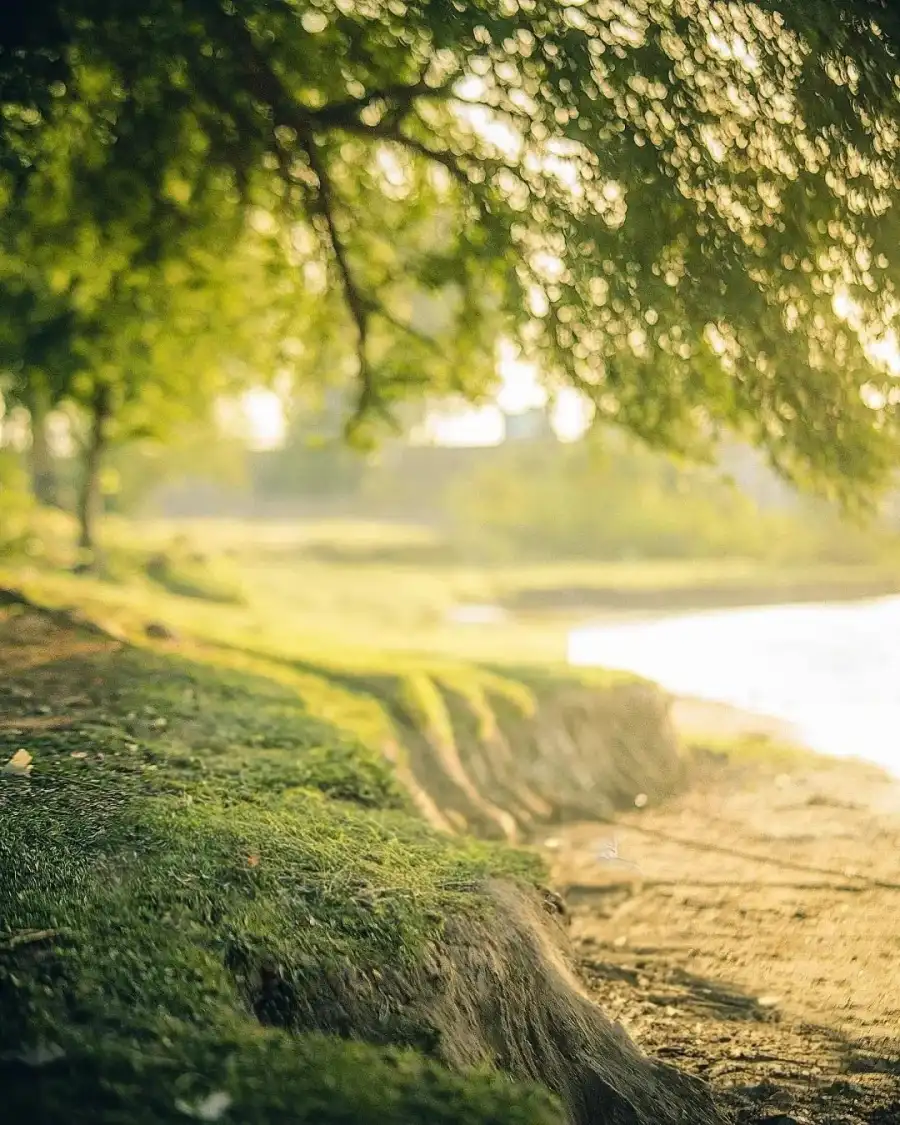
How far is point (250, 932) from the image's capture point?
224 inches

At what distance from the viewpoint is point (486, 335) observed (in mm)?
15109

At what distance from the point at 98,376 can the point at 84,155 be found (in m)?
5.80

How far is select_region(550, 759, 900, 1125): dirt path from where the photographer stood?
704 centimetres

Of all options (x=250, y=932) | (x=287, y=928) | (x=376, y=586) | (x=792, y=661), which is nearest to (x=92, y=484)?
(x=376, y=586)

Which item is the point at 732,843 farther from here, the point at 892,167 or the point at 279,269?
the point at 279,269

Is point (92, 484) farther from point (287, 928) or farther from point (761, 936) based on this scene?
point (287, 928)

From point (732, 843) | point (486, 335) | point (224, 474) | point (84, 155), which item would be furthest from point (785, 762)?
point (224, 474)

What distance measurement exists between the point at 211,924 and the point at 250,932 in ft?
0.64

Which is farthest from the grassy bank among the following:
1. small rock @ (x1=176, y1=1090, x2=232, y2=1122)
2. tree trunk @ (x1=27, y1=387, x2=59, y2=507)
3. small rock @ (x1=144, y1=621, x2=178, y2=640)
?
tree trunk @ (x1=27, y1=387, x2=59, y2=507)

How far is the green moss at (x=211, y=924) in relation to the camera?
4.32 meters

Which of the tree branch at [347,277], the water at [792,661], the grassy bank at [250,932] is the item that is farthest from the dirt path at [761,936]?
the tree branch at [347,277]

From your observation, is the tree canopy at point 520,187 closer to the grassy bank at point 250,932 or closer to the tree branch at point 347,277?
the tree branch at point 347,277

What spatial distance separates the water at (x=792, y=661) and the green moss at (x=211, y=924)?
11121 millimetres

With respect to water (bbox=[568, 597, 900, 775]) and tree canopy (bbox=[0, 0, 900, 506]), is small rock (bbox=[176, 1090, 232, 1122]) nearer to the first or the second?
tree canopy (bbox=[0, 0, 900, 506])
